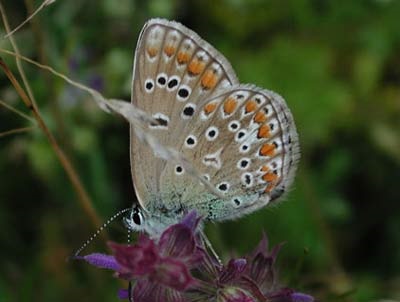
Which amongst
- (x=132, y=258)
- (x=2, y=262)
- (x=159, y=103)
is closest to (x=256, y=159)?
(x=159, y=103)

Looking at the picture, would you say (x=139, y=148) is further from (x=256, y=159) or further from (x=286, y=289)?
(x=286, y=289)

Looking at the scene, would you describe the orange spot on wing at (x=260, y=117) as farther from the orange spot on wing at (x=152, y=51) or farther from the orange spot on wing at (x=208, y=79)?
the orange spot on wing at (x=152, y=51)

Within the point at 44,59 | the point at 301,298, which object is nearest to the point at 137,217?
the point at 301,298

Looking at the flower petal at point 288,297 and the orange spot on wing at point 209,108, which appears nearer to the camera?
the flower petal at point 288,297

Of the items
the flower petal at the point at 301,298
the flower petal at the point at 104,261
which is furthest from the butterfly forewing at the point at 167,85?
the flower petal at the point at 301,298

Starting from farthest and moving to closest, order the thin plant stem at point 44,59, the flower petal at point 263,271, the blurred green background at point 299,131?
the blurred green background at point 299,131, the thin plant stem at point 44,59, the flower petal at point 263,271

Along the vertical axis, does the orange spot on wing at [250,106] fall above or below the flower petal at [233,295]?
above

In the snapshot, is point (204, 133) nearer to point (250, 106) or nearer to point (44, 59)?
point (250, 106)
